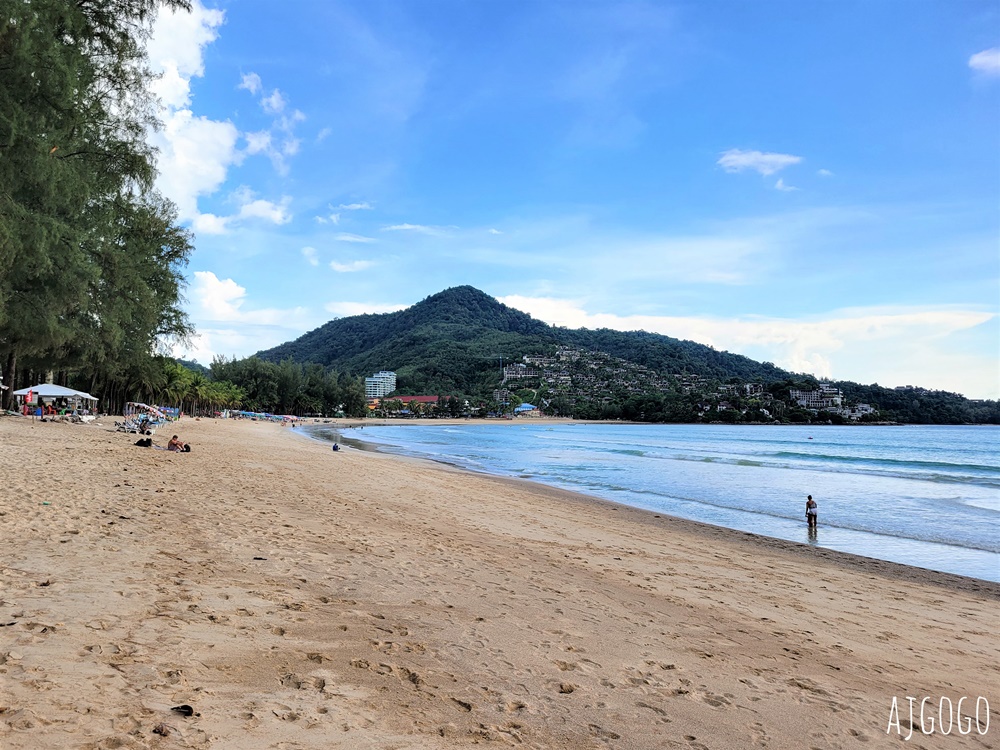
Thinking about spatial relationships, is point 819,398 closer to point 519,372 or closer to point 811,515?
point 519,372

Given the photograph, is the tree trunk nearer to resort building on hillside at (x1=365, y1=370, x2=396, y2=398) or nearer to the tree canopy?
the tree canopy

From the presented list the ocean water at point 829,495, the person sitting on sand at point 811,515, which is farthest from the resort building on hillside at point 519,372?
the person sitting on sand at point 811,515

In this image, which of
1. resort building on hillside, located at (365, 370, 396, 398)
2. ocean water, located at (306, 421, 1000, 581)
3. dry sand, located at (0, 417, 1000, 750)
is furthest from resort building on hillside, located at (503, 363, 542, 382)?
dry sand, located at (0, 417, 1000, 750)

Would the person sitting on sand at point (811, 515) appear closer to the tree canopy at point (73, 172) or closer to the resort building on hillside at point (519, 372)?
the tree canopy at point (73, 172)

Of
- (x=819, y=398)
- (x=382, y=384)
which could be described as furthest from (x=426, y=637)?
(x=382, y=384)

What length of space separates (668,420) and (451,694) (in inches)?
5745

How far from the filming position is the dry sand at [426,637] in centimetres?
307

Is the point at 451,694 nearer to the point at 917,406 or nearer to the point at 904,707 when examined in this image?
the point at 904,707

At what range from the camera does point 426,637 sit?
4.42m

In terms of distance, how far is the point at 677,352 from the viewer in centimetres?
19250

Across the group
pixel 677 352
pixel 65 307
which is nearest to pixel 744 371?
pixel 677 352

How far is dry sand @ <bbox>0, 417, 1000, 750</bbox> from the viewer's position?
121 inches

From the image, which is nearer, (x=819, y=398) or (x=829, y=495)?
(x=829, y=495)

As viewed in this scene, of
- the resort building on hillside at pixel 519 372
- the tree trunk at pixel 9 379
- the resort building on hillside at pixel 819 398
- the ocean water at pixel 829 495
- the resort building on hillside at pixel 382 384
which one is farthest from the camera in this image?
the resort building on hillside at pixel 519 372
